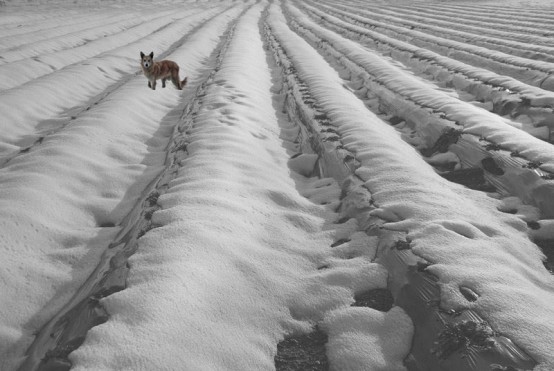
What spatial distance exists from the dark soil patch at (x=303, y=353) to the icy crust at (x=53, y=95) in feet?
8.65

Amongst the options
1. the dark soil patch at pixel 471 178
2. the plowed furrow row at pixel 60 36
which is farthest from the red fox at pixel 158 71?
the dark soil patch at pixel 471 178

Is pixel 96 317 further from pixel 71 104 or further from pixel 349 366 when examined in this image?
pixel 71 104

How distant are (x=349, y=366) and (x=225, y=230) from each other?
2.69 ft

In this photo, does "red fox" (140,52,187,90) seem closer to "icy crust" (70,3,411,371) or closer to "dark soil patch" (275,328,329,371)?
"icy crust" (70,3,411,371)

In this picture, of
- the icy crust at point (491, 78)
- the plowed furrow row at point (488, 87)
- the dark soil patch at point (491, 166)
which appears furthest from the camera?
the icy crust at point (491, 78)

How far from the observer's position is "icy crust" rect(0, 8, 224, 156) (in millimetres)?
3462

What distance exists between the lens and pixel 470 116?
331 cm

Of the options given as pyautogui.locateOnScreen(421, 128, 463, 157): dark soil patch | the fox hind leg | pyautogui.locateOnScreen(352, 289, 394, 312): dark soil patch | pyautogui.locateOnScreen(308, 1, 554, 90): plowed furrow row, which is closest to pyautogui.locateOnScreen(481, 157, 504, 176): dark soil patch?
pyautogui.locateOnScreen(421, 128, 463, 157): dark soil patch

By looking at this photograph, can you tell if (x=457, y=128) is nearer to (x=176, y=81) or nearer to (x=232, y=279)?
(x=232, y=279)

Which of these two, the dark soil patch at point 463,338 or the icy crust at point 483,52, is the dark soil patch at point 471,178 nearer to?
the dark soil patch at point 463,338

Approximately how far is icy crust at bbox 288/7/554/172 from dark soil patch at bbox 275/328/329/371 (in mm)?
1774

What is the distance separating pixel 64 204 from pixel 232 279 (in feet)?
3.66

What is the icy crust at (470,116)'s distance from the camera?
2.63m

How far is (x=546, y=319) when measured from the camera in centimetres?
136
